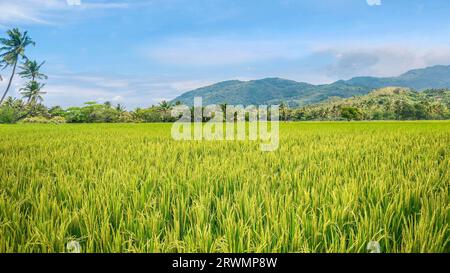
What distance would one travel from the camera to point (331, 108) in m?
45.1

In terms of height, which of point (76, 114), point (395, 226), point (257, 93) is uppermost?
point (257, 93)

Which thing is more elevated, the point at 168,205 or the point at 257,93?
the point at 257,93

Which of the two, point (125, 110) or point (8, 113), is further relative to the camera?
point (125, 110)

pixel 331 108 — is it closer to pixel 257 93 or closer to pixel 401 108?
pixel 401 108

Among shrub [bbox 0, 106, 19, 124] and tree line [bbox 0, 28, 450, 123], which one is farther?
shrub [bbox 0, 106, 19, 124]

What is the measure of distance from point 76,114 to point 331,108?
40969 mm

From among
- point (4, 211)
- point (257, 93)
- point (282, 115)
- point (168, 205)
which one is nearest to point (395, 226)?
point (168, 205)

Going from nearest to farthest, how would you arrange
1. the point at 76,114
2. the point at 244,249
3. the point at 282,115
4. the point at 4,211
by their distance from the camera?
1. the point at 244,249
2. the point at 4,211
3. the point at 76,114
4. the point at 282,115

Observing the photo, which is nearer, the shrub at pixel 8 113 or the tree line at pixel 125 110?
the tree line at pixel 125 110

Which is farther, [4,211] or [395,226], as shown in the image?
[4,211]
